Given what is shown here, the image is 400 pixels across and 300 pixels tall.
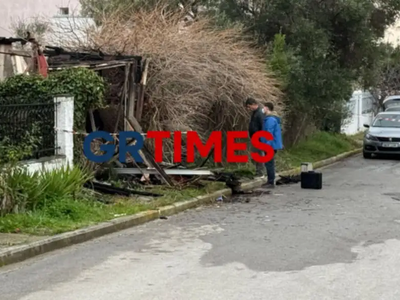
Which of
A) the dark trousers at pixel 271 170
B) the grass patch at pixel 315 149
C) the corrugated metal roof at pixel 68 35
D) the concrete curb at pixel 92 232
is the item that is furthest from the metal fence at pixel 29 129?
the grass patch at pixel 315 149

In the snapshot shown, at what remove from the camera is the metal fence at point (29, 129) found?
33.9ft

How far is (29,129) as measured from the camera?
10.9 m

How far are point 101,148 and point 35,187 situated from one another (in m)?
2.88

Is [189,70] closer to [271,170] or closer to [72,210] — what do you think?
[271,170]

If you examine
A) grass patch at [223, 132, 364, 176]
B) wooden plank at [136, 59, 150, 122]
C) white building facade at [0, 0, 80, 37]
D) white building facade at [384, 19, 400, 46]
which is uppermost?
white building facade at [0, 0, 80, 37]

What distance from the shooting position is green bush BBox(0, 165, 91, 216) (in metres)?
9.21

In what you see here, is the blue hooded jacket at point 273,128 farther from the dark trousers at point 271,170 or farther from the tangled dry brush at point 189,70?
the tangled dry brush at point 189,70

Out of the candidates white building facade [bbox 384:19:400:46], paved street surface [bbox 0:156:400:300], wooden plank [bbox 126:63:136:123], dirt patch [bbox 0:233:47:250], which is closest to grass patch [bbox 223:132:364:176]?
wooden plank [bbox 126:63:136:123]

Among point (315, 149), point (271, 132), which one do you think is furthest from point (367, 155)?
point (271, 132)

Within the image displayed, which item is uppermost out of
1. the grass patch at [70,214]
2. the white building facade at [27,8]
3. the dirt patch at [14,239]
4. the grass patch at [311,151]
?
the white building facade at [27,8]

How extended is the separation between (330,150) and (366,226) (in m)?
13.3

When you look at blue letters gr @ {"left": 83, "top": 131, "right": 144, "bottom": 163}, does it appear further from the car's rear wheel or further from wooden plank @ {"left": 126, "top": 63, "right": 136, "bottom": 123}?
the car's rear wheel

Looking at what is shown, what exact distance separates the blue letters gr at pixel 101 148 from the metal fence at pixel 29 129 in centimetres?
77

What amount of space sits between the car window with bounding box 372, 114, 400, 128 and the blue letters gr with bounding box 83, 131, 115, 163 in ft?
42.0
